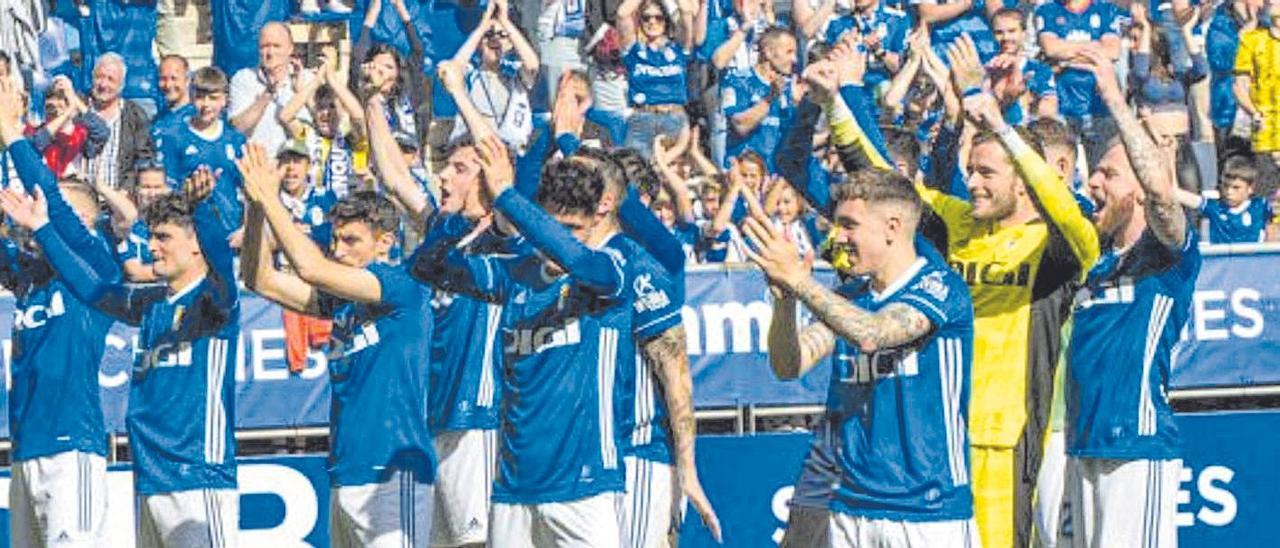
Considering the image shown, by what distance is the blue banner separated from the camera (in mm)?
14812

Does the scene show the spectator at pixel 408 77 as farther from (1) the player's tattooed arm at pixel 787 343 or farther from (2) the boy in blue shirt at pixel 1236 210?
(1) the player's tattooed arm at pixel 787 343

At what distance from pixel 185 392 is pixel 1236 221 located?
755cm

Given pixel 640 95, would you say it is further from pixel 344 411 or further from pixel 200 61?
pixel 344 411

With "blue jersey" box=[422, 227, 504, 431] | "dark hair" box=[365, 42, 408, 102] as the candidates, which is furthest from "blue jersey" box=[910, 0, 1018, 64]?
"blue jersey" box=[422, 227, 504, 431]

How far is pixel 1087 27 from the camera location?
65.3 ft

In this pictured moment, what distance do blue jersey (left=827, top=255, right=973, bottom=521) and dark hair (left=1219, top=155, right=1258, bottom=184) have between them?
789cm

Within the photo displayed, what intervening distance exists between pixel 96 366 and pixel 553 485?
3.24 meters

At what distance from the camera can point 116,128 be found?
19234mm

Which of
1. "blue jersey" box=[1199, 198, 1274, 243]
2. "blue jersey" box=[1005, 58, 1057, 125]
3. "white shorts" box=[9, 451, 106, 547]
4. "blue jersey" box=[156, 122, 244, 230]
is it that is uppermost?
"blue jersey" box=[1005, 58, 1057, 125]

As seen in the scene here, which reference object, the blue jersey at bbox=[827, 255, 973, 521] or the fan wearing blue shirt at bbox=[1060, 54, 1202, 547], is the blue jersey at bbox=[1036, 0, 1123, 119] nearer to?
the fan wearing blue shirt at bbox=[1060, 54, 1202, 547]

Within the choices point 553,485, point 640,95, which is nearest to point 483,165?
point 553,485

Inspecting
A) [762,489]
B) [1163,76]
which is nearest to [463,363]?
[762,489]

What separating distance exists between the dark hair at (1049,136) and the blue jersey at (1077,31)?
24.8 feet

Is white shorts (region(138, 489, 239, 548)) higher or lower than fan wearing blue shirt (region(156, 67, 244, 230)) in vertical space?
lower
